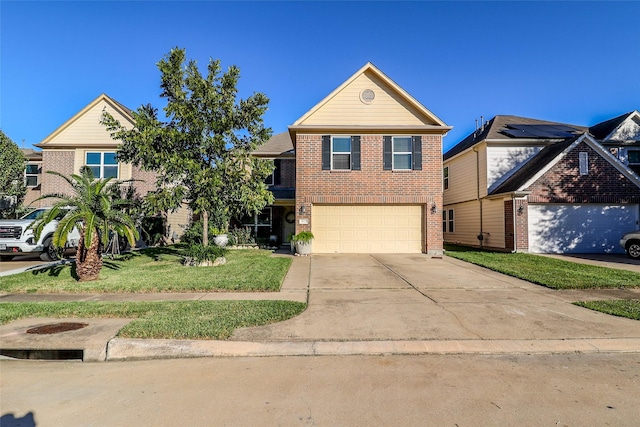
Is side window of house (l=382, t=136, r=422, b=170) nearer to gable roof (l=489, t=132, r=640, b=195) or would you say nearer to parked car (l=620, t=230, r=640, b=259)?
gable roof (l=489, t=132, r=640, b=195)

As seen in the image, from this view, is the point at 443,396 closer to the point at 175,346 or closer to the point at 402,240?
the point at 175,346

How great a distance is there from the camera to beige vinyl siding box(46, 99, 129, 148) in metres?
19.0

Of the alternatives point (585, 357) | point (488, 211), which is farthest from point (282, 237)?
point (585, 357)

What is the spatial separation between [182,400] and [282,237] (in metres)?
17.3

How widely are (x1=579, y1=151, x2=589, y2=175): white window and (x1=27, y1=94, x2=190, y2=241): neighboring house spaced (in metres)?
21.5

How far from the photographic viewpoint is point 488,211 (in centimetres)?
1800

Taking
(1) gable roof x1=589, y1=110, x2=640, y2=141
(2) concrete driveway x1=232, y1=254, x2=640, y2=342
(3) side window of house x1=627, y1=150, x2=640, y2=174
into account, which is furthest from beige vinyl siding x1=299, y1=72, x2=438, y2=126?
(3) side window of house x1=627, y1=150, x2=640, y2=174

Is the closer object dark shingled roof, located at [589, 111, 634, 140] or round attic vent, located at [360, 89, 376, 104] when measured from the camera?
round attic vent, located at [360, 89, 376, 104]

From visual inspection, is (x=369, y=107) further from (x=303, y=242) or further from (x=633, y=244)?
(x=633, y=244)

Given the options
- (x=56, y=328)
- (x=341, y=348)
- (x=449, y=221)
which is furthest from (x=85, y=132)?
(x=449, y=221)

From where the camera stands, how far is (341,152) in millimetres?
Answer: 15203

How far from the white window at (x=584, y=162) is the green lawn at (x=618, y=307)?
11244 millimetres

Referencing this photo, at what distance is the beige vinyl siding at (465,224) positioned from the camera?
1948 centimetres

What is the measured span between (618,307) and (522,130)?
15763 millimetres
